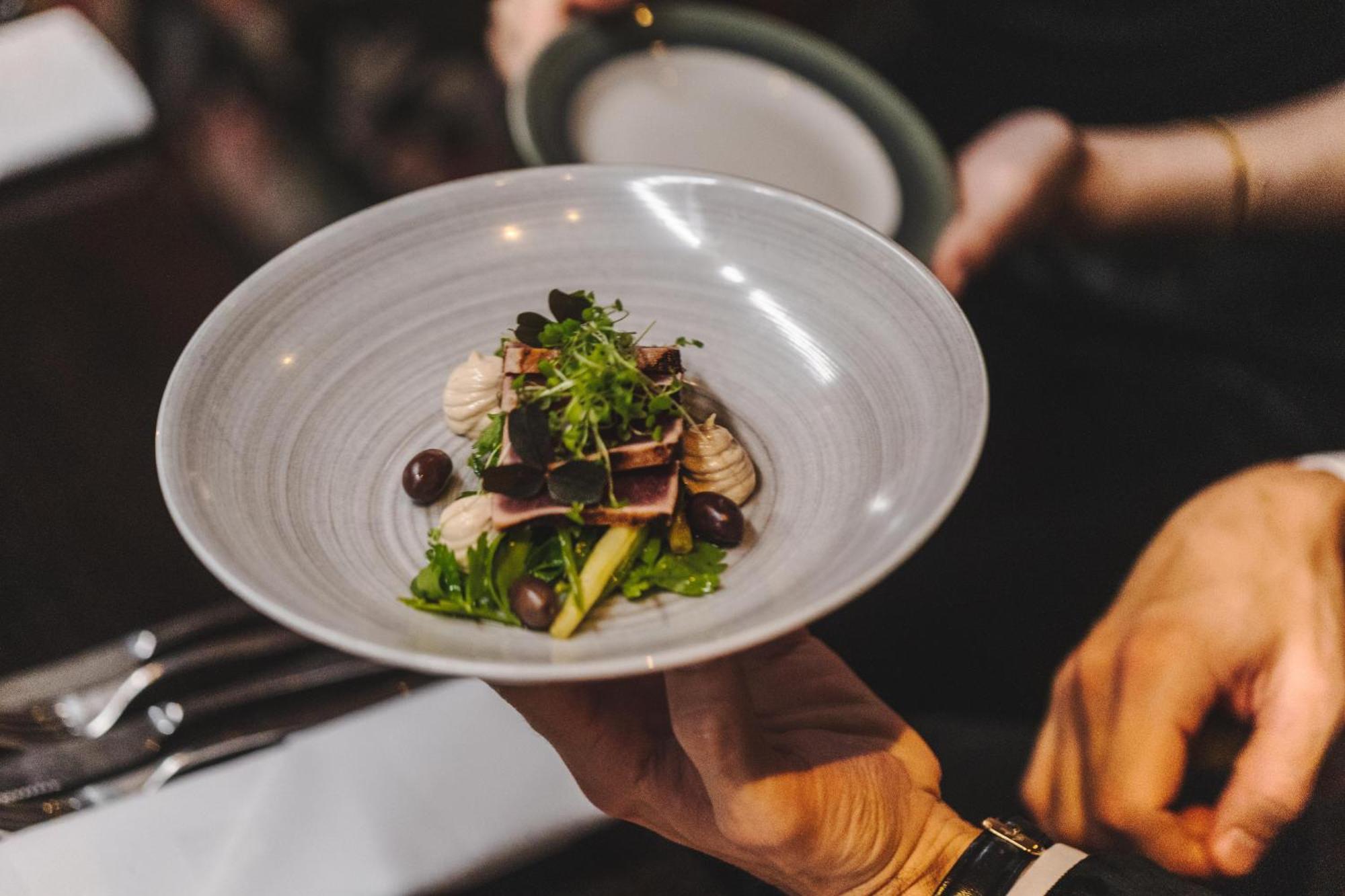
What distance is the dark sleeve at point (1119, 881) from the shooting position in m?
1.12

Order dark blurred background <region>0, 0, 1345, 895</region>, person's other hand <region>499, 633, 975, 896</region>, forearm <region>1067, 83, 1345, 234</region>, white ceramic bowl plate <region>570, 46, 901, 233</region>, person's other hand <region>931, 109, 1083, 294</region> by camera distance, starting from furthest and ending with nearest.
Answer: forearm <region>1067, 83, 1345, 234</region> < person's other hand <region>931, 109, 1083, 294</region> < white ceramic bowl plate <region>570, 46, 901, 233</region> < dark blurred background <region>0, 0, 1345, 895</region> < person's other hand <region>499, 633, 975, 896</region>

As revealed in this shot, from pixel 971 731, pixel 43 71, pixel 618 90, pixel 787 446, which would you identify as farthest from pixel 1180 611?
pixel 43 71

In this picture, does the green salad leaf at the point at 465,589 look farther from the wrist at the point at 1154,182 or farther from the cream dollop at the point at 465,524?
the wrist at the point at 1154,182

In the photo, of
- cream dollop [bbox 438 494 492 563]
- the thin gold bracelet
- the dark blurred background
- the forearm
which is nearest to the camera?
cream dollop [bbox 438 494 492 563]

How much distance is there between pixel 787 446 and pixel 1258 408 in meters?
1.72

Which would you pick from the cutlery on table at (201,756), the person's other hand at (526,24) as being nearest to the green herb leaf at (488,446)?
the cutlery on table at (201,756)

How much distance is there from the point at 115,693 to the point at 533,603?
35.8 inches

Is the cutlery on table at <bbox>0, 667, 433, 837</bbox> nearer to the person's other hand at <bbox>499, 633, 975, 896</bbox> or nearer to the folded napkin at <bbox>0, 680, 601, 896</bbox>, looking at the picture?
the folded napkin at <bbox>0, 680, 601, 896</bbox>

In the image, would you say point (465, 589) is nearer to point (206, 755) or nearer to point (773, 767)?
point (773, 767)

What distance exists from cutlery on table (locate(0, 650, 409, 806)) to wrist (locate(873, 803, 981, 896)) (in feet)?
Result: 3.00

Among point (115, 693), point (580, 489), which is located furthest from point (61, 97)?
point (580, 489)

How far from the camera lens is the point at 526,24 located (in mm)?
2705

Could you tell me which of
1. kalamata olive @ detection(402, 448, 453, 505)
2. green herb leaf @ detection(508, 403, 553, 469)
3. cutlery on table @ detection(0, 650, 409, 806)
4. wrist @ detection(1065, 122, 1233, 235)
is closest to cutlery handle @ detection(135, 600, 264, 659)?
cutlery on table @ detection(0, 650, 409, 806)

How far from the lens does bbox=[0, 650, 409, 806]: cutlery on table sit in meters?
1.44
